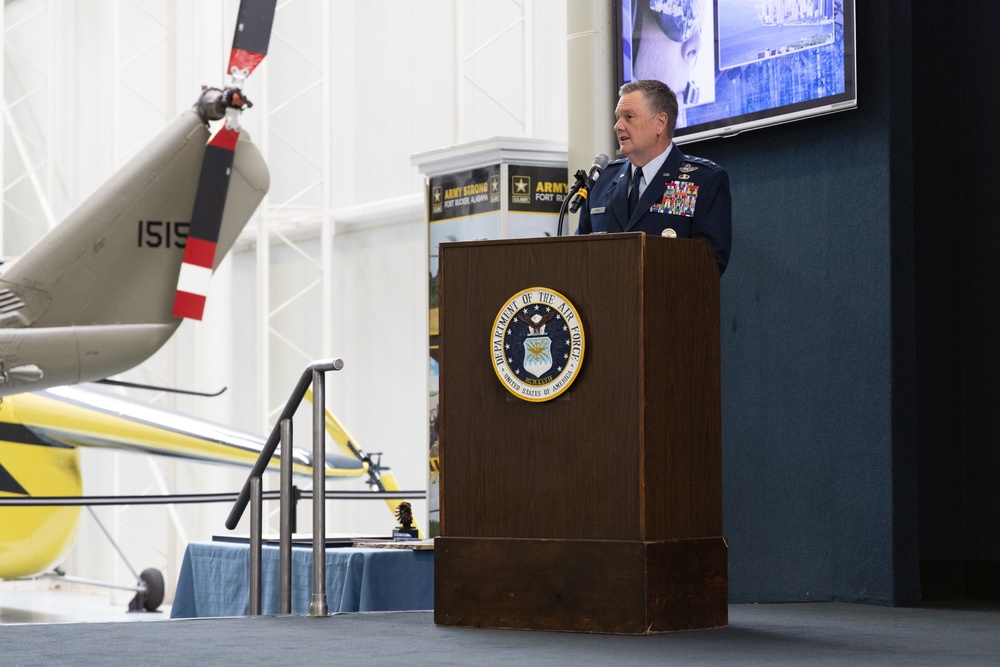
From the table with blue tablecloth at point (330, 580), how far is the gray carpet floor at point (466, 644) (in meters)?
1.35

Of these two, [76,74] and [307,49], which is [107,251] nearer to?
[307,49]

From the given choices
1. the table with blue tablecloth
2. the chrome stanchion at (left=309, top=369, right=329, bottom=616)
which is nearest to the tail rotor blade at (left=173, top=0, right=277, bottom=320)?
the table with blue tablecloth

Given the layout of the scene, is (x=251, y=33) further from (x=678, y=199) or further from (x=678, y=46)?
(x=678, y=199)

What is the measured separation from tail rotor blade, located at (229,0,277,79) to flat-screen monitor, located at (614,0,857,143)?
4473mm

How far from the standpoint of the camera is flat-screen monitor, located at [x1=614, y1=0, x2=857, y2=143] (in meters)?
4.67

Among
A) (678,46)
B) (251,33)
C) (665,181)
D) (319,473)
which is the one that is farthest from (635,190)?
(251,33)

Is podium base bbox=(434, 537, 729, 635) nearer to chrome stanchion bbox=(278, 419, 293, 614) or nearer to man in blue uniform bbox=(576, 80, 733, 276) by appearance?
man in blue uniform bbox=(576, 80, 733, 276)

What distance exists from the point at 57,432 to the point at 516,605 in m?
9.07

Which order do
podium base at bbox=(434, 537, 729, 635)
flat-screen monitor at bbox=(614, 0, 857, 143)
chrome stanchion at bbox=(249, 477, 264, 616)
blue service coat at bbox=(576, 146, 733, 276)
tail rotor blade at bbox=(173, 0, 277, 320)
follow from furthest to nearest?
tail rotor blade at bbox=(173, 0, 277, 320) → flat-screen monitor at bbox=(614, 0, 857, 143) → chrome stanchion at bbox=(249, 477, 264, 616) → blue service coat at bbox=(576, 146, 733, 276) → podium base at bbox=(434, 537, 729, 635)

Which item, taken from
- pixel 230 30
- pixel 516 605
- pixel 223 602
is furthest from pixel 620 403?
pixel 230 30

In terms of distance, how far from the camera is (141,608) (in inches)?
493

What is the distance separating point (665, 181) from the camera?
3438 millimetres

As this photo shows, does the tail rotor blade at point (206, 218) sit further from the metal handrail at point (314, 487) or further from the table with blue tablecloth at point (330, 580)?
the metal handrail at point (314, 487)

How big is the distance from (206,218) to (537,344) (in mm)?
7908
